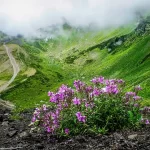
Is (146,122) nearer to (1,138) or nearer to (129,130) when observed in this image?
(129,130)

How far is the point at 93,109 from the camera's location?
24.9m

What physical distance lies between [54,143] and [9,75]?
16999cm

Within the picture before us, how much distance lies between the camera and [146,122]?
24719mm

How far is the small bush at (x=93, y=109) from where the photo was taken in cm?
2427

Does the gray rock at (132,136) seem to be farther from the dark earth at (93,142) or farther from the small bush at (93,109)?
the small bush at (93,109)

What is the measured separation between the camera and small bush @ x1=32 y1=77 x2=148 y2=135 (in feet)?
79.6

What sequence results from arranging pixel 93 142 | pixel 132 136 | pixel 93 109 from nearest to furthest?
1. pixel 132 136
2. pixel 93 142
3. pixel 93 109

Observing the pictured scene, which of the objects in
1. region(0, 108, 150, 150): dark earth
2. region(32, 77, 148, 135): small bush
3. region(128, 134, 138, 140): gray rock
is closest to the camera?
region(0, 108, 150, 150): dark earth

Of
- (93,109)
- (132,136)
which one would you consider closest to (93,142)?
(132,136)

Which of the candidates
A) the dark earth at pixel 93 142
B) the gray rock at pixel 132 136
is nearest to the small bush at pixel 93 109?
the dark earth at pixel 93 142

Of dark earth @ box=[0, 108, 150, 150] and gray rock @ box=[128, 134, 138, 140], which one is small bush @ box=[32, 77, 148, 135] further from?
gray rock @ box=[128, 134, 138, 140]

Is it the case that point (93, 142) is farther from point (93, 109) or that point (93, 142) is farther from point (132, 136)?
point (93, 109)

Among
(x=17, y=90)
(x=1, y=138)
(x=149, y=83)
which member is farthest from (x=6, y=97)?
(x=1, y=138)

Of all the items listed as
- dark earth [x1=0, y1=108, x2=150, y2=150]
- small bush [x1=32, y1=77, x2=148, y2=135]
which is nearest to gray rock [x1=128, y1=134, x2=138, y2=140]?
dark earth [x1=0, y1=108, x2=150, y2=150]
